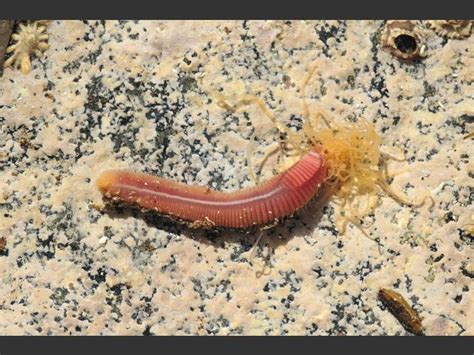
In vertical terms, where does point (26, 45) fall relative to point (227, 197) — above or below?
above

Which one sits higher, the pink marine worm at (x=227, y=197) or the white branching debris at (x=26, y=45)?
the white branching debris at (x=26, y=45)

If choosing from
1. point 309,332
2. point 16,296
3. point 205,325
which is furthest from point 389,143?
point 16,296

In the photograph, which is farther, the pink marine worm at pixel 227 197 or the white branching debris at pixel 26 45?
the white branching debris at pixel 26 45

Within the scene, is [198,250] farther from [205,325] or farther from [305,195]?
[305,195]

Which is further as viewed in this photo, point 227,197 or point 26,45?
point 26,45
